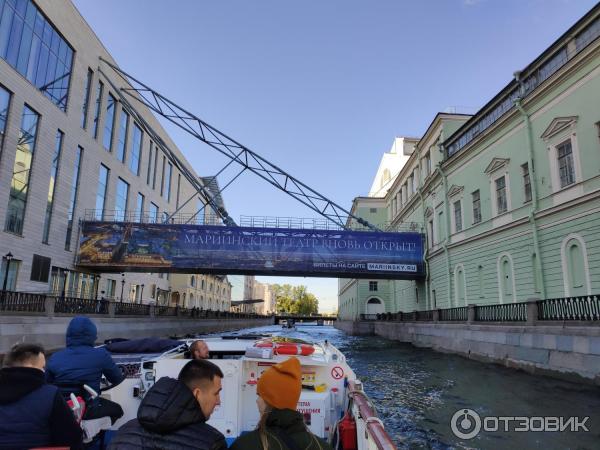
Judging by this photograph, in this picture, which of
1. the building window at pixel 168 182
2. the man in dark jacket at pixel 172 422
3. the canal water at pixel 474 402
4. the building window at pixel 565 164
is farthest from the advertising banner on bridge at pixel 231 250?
the man in dark jacket at pixel 172 422

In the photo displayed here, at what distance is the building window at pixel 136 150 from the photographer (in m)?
40.7

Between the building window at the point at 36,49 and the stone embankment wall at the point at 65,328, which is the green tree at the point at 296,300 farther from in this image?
the building window at the point at 36,49

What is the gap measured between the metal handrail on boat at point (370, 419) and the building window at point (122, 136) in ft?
122

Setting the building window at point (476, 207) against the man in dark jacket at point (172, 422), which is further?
the building window at point (476, 207)

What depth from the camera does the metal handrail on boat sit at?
3.27 m

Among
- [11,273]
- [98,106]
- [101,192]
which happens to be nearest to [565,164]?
[11,273]

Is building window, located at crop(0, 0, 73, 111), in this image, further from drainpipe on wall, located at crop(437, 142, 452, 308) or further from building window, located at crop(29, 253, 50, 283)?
drainpipe on wall, located at crop(437, 142, 452, 308)

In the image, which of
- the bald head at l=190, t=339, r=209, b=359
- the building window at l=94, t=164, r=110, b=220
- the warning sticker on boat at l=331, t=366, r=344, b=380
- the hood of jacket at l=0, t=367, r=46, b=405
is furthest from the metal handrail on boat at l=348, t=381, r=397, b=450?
the building window at l=94, t=164, r=110, b=220

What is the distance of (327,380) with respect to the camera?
588 cm

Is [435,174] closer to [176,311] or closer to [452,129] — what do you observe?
[452,129]

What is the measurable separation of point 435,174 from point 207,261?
1817cm

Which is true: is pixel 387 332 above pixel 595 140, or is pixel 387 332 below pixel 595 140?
below

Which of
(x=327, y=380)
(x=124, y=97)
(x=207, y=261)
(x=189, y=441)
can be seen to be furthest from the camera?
(x=124, y=97)

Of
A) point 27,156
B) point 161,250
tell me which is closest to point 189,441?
point 27,156
